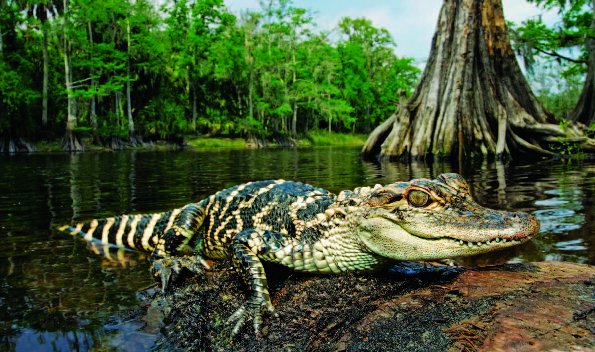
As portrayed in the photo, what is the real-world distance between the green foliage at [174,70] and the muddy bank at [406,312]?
31723 mm

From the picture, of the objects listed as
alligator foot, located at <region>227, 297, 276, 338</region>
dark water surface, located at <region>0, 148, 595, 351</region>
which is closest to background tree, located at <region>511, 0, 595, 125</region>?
dark water surface, located at <region>0, 148, 595, 351</region>

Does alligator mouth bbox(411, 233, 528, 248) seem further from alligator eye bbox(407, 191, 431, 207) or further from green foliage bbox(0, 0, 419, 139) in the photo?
green foliage bbox(0, 0, 419, 139)

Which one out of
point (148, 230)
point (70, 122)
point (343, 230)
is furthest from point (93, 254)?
point (70, 122)

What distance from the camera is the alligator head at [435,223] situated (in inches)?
94.0

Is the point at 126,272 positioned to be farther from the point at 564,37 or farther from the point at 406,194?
the point at 564,37

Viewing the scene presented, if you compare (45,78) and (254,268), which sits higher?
(45,78)

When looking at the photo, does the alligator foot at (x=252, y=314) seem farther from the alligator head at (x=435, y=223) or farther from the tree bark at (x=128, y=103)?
the tree bark at (x=128, y=103)

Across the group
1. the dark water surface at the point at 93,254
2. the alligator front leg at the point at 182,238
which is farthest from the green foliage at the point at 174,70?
the alligator front leg at the point at 182,238

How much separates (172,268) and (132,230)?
4.78 ft

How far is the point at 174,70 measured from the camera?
135 feet

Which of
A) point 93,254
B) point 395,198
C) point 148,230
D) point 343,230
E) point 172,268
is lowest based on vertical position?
point 93,254

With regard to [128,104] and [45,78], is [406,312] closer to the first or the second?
[45,78]

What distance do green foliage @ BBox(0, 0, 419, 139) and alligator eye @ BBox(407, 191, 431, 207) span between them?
107ft

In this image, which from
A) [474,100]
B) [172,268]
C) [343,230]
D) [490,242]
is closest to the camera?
[490,242]
